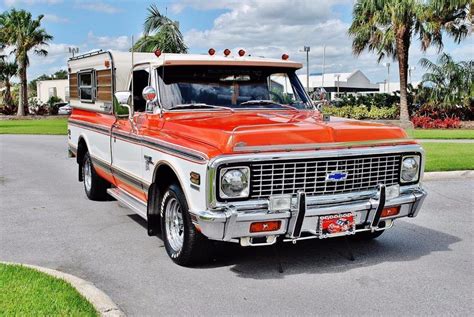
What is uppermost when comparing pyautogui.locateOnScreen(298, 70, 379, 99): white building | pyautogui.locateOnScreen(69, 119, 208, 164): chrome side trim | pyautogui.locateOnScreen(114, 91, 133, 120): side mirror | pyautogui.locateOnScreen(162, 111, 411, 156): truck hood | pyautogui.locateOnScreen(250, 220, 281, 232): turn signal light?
pyautogui.locateOnScreen(298, 70, 379, 99): white building

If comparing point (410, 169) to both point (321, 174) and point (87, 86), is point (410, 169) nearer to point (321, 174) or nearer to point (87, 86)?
point (321, 174)

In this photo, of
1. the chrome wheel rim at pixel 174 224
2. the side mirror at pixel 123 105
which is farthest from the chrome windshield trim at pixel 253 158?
the side mirror at pixel 123 105

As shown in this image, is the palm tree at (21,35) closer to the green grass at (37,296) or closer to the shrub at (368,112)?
the shrub at (368,112)

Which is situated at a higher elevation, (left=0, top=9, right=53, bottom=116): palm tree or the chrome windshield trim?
(left=0, top=9, right=53, bottom=116): palm tree

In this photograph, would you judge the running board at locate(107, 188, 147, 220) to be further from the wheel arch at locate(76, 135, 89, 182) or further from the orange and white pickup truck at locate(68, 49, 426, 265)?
the wheel arch at locate(76, 135, 89, 182)

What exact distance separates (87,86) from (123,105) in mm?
2762

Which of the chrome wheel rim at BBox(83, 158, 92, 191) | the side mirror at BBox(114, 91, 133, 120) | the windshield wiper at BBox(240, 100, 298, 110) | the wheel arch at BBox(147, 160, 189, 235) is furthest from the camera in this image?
the chrome wheel rim at BBox(83, 158, 92, 191)

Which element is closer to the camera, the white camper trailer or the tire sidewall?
the tire sidewall

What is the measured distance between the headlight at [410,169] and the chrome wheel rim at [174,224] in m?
2.26

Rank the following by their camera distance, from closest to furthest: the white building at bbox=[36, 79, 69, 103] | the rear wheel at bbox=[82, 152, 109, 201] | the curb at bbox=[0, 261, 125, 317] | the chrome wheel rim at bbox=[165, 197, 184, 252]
Result: the curb at bbox=[0, 261, 125, 317] → the chrome wheel rim at bbox=[165, 197, 184, 252] → the rear wheel at bbox=[82, 152, 109, 201] → the white building at bbox=[36, 79, 69, 103]

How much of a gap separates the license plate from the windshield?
1946 millimetres

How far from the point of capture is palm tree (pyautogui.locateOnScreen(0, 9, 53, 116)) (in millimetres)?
46062

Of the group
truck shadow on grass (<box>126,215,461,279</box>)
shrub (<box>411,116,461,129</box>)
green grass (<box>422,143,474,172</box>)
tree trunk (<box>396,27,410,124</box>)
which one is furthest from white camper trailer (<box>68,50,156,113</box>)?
shrub (<box>411,116,461,129</box>)

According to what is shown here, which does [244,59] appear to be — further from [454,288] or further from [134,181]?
[454,288]
